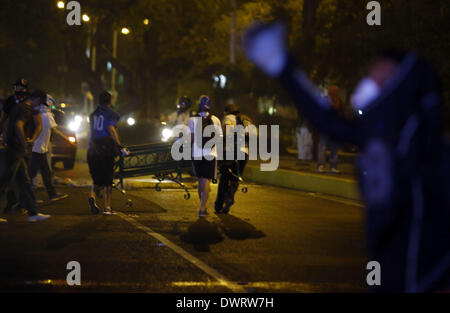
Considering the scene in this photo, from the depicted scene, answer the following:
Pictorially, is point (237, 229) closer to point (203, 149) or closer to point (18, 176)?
point (203, 149)

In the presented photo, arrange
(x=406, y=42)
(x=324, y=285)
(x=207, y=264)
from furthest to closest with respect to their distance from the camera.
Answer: (x=406, y=42) → (x=207, y=264) → (x=324, y=285)

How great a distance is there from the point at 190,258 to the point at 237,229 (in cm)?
229

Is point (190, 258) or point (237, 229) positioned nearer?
point (190, 258)

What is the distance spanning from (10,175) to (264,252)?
4.05 metres

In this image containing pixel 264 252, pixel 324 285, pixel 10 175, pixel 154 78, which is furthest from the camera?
pixel 154 78

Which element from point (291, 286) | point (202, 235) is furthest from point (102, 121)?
point (291, 286)

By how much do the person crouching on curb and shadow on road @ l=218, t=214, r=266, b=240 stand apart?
0.54 metres

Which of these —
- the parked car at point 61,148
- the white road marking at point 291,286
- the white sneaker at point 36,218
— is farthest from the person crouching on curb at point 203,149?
the parked car at point 61,148

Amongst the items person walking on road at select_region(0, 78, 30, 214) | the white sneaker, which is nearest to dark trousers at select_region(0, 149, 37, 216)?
the white sneaker

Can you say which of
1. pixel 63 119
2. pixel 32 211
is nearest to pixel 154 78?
pixel 63 119

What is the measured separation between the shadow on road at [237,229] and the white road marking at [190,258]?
95 centimetres

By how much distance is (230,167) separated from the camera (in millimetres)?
12484

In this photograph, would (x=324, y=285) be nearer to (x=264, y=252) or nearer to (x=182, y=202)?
(x=264, y=252)

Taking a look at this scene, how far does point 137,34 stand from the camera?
32.3 meters
